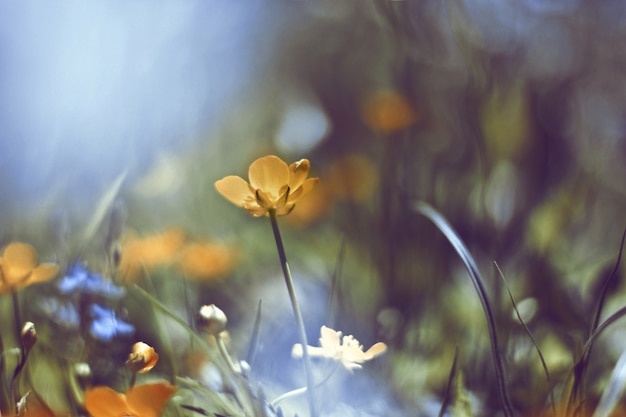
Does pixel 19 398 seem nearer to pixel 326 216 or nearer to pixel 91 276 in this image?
pixel 91 276

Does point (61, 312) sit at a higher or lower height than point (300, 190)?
lower

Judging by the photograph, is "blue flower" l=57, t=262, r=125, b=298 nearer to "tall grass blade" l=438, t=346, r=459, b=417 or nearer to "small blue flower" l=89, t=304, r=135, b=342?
"small blue flower" l=89, t=304, r=135, b=342

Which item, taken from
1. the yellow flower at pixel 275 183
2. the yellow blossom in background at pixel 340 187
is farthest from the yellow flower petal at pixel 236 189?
the yellow blossom in background at pixel 340 187

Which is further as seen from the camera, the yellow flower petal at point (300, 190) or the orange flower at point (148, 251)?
the orange flower at point (148, 251)

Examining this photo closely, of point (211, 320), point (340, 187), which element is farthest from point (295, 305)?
point (340, 187)

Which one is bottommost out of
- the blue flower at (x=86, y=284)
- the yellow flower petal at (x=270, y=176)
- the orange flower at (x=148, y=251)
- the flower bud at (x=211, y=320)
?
the blue flower at (x=86, y=284)

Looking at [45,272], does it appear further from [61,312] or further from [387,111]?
[387,111]

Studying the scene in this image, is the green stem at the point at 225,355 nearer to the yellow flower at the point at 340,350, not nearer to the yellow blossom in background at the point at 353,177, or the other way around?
the yellow flower at the point at 340,350
